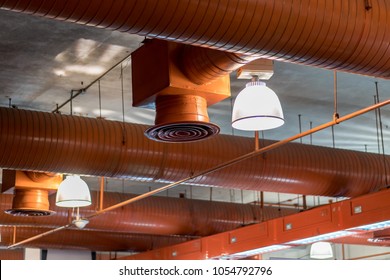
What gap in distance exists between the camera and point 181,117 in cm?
664

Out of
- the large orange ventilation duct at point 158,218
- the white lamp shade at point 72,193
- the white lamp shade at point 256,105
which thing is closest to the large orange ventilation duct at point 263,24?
the white lamp shade at point 256,105

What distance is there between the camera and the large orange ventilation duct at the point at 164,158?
8.39 m

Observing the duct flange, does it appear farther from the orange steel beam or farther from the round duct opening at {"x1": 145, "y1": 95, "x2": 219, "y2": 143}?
the round duct opening at {"x1": 145, "y1": 95, "x2": 219, "y2": 143}

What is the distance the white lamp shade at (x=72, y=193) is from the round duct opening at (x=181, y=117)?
3324mm

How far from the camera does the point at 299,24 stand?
217 inches

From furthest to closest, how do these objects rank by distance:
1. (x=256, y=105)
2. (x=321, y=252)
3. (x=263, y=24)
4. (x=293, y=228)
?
(x=321, y=252)
(x=293, y=228)
(x=256, y=105)
(x=263, y=24)

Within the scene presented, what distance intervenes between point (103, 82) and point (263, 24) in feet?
15.8

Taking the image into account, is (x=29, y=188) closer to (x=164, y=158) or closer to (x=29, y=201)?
(x=29, y=201)

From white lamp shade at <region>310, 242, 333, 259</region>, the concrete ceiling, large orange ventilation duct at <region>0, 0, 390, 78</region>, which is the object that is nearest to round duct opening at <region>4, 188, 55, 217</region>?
the concrete ceiling

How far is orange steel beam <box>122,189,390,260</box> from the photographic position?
9.67 m

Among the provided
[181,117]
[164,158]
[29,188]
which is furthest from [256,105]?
[29,188]

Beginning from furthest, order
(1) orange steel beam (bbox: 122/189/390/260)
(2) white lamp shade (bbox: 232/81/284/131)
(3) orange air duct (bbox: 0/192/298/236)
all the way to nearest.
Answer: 1. (3) orange air duct (bbox: 0/192/298/236)
2. (1) orange steel beam (bbox: 122/189/390/260)
3. (2) white lamp shade (bbox: 232/81/284/131)

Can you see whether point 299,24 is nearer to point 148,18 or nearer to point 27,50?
point 148,18

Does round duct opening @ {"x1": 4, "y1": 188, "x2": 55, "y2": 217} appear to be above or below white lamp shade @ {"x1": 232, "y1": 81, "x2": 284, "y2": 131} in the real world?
above
